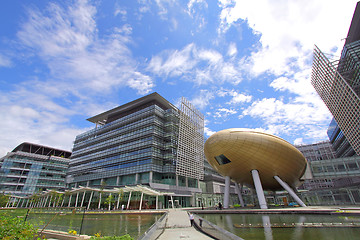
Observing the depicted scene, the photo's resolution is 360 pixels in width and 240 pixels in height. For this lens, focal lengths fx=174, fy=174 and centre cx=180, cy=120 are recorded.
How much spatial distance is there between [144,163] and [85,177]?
101ft

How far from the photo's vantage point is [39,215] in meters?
11.1

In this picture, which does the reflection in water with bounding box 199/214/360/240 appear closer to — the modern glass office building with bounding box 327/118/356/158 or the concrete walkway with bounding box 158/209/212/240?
the concrete walkway with bounding box 158/209/212/240

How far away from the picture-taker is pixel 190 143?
6391 centimetres

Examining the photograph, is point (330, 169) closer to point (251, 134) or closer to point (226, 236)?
point (251, 134)

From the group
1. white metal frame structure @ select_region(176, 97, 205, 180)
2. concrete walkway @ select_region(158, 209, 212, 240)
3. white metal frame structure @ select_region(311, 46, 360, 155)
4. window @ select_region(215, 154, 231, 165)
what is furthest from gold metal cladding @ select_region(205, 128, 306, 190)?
white metal frame structure @ select_region(176, 97, 205, 180)

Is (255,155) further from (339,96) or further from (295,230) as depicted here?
(339,96)

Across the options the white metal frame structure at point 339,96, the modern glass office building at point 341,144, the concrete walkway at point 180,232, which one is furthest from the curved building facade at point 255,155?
the modern glass office building at point 341,144

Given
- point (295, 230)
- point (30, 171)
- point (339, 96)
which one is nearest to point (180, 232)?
point (295, 230)

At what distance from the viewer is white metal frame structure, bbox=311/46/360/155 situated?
3604cm

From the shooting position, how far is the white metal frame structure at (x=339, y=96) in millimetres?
36044

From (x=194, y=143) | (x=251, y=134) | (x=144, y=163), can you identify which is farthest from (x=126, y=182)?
(x=251, y=134)

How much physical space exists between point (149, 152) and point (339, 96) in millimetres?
51537

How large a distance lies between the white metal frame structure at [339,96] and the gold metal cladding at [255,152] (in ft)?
51.8

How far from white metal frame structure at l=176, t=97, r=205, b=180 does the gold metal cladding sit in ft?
84.6
